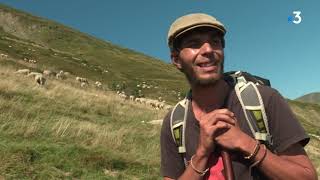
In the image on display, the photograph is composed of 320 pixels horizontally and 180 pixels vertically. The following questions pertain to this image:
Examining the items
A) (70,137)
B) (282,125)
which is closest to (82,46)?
(70,137)

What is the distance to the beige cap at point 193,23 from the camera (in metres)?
3.21

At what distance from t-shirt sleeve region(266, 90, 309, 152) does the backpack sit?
0.15 ft

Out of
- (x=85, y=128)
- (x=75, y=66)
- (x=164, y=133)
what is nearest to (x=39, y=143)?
(x=85, y=128)

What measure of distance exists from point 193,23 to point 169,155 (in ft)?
3.37

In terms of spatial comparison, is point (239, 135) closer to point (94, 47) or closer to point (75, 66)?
point (75, 66)

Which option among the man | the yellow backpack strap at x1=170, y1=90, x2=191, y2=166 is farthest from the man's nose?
the yellow backpack strap at x1=170, y1=90, x2=191, y2=166

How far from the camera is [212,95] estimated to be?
3.35 meters

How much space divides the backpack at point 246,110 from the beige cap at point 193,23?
1.17 feet

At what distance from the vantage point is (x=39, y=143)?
36.3 feet

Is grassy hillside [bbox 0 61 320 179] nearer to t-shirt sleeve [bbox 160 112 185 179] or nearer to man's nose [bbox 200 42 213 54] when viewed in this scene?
t-shirt sleeve [bbox 160 112 185 179]

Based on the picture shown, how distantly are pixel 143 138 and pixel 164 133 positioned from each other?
11.1 m

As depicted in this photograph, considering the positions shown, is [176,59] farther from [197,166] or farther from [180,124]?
[197,166]

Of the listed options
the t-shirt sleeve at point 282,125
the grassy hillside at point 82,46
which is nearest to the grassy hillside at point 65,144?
the t-shirt sleeve at point 282,125

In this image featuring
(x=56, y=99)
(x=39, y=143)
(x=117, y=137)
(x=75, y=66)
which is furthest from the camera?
(x=75, y=66)
